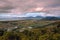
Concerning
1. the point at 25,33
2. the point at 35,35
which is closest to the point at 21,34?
the point at 25,33

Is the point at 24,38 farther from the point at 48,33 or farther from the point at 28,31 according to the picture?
the point at 48,33

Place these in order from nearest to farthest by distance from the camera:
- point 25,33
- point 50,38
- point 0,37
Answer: point 50,38 < point 0,37 < point 25,33

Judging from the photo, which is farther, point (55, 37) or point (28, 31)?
point (28, 31)

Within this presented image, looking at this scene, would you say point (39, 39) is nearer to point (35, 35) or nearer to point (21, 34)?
point (35, 35)

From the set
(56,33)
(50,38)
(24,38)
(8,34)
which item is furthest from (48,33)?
(8,34)

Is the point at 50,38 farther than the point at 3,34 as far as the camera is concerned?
No

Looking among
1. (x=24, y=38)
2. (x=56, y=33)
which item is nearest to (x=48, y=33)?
(x=56, y=33)

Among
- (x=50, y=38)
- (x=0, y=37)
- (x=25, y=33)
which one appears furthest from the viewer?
(x=25, y=33)

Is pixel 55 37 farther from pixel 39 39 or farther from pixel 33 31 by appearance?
pixel 33 31
